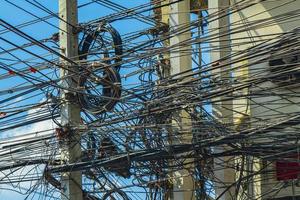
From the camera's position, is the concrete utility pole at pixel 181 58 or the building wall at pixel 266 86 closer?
the concrete utility pole at pixel 181 58

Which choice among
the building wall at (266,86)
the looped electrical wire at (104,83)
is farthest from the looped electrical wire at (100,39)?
the building wall at (266,86)

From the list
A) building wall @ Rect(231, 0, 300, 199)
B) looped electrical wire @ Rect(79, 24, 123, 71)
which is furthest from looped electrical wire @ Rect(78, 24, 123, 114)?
building wall @ Rect(231, 0, 300, 199)

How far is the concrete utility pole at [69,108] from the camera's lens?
388 inches

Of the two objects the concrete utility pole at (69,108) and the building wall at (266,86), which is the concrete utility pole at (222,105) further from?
the concrete utility pole at (69,108)

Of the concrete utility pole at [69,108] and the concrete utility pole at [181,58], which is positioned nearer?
the concrete utility pole at [69,108]

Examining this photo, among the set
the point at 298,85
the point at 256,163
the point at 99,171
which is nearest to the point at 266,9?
the point at 298,85

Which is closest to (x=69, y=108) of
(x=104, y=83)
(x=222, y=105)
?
(x=104, y=83)

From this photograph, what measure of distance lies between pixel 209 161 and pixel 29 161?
2.33m

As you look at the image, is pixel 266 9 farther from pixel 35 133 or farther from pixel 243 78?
pixel 35 133

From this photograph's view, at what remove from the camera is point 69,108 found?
1001 centimetres

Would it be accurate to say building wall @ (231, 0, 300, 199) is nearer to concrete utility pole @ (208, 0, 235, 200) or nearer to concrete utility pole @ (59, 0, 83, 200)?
concrete utility pole @ (208, 0, 235, 200)

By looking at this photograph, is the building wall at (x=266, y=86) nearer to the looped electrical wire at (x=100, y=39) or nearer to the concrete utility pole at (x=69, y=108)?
the looped electrical wire at (x=100, y=39)

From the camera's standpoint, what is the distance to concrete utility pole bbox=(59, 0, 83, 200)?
984cm

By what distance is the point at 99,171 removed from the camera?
10156 mm
